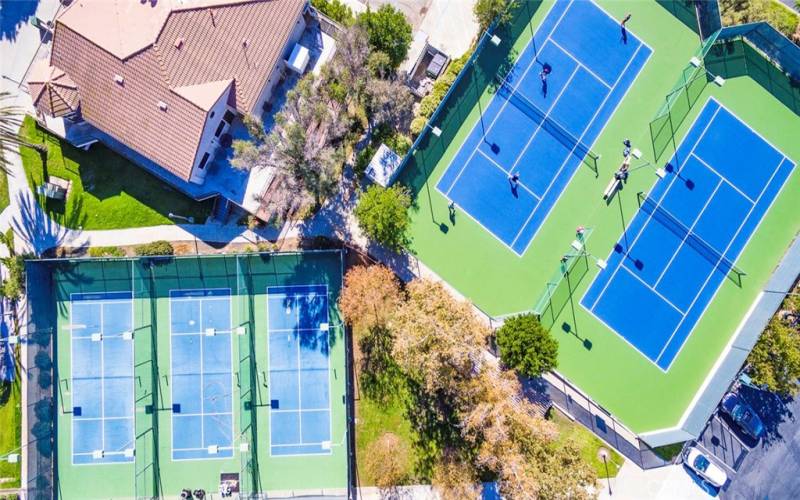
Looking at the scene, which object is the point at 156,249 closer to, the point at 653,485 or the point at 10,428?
the point at 10,428

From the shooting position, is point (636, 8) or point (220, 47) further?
point (636, 8)

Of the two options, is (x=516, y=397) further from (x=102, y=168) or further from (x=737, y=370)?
(x=102, y=168)

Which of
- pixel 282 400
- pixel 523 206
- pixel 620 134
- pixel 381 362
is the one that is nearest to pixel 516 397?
pixel 381 362

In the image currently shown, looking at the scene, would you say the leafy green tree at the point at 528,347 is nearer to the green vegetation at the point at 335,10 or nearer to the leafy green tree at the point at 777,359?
the leafy green tree at the point at 777,359

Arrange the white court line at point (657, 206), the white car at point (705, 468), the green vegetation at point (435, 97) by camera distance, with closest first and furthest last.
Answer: the green vegetation at point (435, 97) → the white car at point (705, 468) → the white court line at point (657, 206)

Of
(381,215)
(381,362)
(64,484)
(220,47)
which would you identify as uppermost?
(220,47)

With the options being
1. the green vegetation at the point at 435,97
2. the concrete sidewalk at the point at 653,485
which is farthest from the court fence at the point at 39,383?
the concrete sidewalk at the point at 653,485

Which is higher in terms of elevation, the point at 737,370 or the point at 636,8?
the point at 636,8
